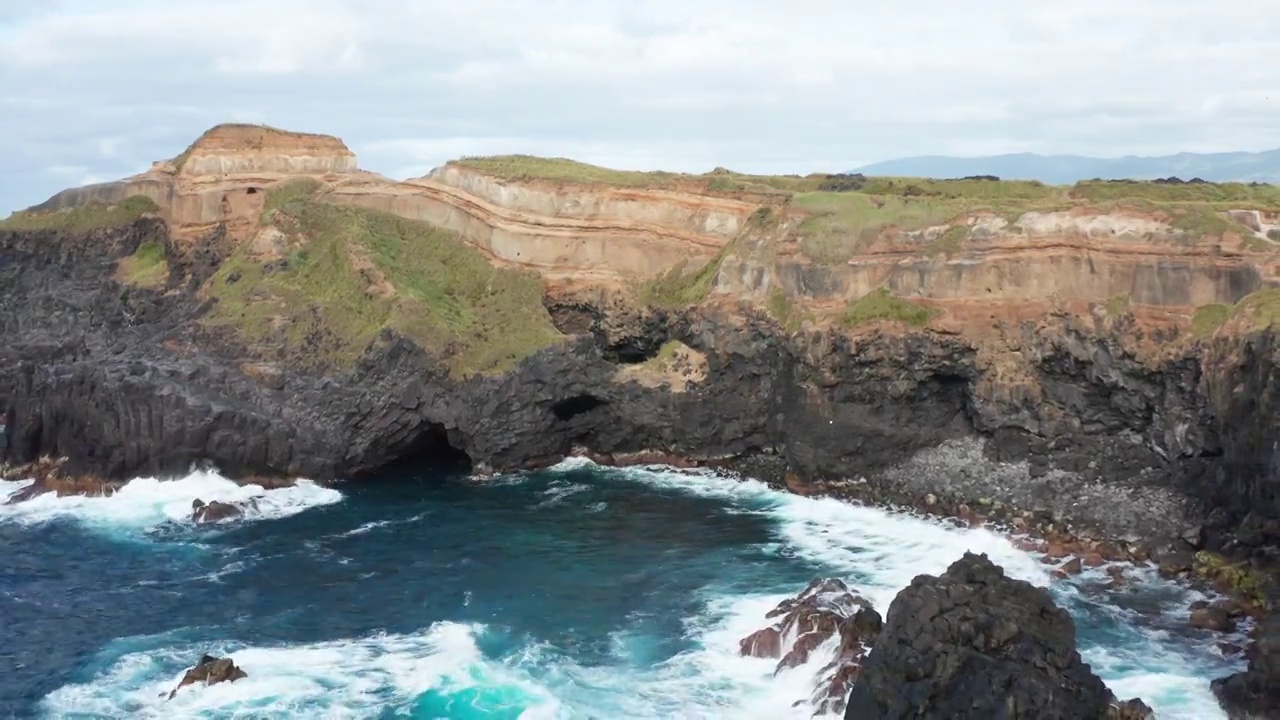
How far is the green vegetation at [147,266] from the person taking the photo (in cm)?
6358

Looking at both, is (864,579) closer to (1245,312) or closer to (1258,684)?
(1258,684)

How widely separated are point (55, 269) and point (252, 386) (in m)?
28.5

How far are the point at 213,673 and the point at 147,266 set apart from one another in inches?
1750

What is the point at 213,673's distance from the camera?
2881cm

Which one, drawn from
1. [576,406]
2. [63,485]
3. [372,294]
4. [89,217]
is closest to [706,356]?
[576,406]

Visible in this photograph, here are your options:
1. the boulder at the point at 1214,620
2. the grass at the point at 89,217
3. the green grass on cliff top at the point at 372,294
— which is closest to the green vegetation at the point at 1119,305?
the boulder at the point at 1214,620

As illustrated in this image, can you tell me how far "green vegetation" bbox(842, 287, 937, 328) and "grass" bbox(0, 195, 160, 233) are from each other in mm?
47711

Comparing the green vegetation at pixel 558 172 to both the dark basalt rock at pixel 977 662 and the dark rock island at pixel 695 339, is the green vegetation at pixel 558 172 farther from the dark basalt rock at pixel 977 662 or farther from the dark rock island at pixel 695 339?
the dark basalt rock at pixel 977 662

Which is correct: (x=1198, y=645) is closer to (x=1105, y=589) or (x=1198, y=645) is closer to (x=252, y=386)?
(x=1105, y=589)

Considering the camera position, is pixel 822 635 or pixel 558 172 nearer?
pixel 822 635

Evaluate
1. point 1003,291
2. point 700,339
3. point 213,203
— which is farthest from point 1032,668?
point 213,203

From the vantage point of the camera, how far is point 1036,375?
42.0 metres

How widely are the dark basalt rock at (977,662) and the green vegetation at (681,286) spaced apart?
28.0 m

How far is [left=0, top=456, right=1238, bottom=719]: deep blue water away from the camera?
28250 mm
